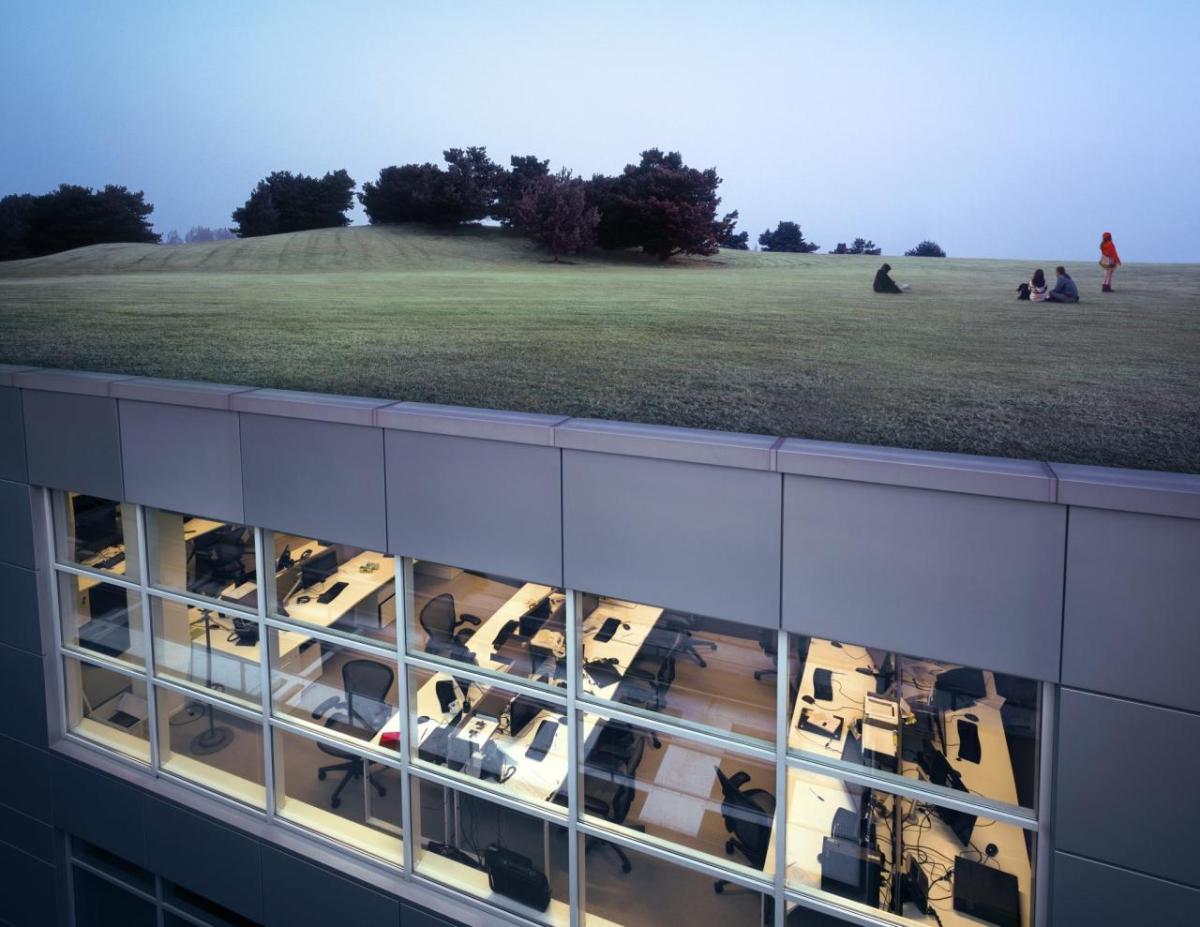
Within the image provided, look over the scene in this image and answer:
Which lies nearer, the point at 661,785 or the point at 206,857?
the point at 661,785

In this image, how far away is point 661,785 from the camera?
4781 mm

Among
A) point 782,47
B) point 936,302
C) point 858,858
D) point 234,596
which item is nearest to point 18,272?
point 234,596

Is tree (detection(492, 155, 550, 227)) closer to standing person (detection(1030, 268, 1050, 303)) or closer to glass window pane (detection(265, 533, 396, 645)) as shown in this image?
glass window pane (detection(265, 533, 396, 645))

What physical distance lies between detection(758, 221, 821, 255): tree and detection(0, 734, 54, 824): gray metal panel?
6999 mm

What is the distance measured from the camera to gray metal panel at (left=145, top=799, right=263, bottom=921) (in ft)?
19.7

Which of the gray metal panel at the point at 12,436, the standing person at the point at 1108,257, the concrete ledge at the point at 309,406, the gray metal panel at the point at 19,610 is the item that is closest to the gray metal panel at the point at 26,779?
the gray metal panel at the point at 19,610

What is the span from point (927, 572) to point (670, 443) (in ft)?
4.23

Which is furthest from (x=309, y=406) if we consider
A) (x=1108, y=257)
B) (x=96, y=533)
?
(x=1108, y=257)

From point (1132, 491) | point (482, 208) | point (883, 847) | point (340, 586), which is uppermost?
point (482, 208)

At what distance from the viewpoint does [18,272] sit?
955 centimetres

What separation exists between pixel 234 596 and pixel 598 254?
12.5 ft

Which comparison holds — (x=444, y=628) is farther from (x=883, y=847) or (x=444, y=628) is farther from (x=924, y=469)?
(x=924, y=469)

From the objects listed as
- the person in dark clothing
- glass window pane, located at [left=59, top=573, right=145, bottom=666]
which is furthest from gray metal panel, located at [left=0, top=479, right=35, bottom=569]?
the person in dark clothing

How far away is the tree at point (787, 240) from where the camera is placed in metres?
6.50
